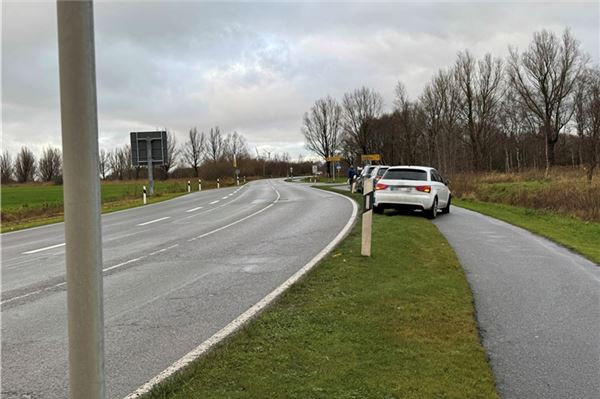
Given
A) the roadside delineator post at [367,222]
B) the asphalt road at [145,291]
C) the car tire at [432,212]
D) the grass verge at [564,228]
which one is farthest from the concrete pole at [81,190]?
the car tire at [432,212]

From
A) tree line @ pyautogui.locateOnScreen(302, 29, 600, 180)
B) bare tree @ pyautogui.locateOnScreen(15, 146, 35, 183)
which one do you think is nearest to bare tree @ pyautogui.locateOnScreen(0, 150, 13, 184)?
bare tree @ pyautogui.locateOnScreen(15, 146, 35, 183)

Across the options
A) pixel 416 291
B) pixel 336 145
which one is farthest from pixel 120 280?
pixel 336 145

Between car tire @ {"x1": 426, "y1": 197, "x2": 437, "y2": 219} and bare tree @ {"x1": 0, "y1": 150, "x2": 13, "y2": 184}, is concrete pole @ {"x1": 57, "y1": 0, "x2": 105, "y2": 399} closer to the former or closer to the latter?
car tire @ {"x1": 426, "y1": 197, "x2": 437, "y2": 219}

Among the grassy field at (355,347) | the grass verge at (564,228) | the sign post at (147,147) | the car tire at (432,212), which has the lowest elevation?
the grass verge at (564,228)

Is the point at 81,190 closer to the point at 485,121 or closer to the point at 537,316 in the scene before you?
the point at 537,316

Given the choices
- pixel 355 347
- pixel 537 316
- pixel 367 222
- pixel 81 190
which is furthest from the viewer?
pixel 367 222

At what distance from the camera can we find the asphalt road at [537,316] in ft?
13.6

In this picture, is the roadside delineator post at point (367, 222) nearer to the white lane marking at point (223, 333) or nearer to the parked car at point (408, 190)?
the white lane marking at point (223, 333)

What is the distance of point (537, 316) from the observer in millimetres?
5957

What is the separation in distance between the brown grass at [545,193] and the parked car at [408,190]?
6558mm

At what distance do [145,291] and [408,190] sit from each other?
37.2ft

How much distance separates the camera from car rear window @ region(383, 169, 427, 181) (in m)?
17.1

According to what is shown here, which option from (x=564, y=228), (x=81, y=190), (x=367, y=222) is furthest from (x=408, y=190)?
(x=81, y=190)

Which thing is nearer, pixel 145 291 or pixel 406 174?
pixel 145 291
